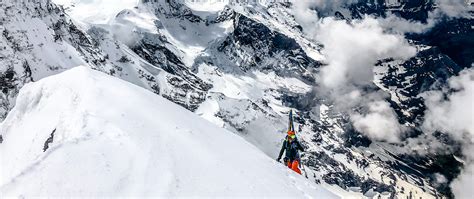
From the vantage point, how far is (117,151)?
14227 millimetres

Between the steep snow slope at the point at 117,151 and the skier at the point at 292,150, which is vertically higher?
the skier at the point at 292,150

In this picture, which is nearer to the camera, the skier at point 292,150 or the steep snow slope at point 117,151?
the steep snow slope at point 117,151

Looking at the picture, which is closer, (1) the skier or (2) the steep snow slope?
(2) the steep snow slope

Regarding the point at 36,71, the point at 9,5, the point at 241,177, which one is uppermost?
the point at 241,177

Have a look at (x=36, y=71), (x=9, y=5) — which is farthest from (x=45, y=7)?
(x=36, y=71)

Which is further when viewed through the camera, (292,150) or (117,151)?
(292,150)

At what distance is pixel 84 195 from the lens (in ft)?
39.6

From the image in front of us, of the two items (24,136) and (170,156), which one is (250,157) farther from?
(24,136)

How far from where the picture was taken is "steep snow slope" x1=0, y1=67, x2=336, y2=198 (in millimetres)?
12695

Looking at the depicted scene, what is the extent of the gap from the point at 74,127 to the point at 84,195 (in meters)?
3.94

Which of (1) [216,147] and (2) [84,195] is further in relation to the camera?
(1) [216,147]

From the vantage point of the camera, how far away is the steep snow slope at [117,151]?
1270 centimetres

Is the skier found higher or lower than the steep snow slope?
higher

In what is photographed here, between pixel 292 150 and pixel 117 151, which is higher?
pixel 292 150
